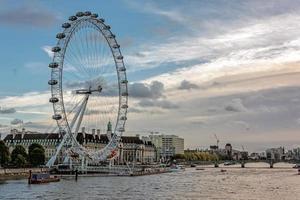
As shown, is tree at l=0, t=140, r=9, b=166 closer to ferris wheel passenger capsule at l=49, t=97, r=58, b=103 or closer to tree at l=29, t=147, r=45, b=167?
tree at l=29, t=147, r=45, b=167

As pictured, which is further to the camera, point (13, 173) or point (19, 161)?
point (19, 161)

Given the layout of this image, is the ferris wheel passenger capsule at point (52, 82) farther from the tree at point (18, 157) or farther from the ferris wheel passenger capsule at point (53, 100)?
the tree at point (18, 157)

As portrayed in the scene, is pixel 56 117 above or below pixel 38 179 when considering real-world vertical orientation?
above

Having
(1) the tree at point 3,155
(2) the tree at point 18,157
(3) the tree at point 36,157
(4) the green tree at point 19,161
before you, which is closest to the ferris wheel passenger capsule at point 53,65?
(1) the tree at point 3,155

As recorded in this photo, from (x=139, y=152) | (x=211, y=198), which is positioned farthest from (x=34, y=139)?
(x=211, y=198)

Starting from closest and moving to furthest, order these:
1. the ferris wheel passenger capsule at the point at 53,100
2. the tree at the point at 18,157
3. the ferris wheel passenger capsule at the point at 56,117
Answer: the ferris wheel passenger capsule at the point at 53,100 → the ferris wheel passenger capsule at the point at 56,117 → the tree at the point at 18,157

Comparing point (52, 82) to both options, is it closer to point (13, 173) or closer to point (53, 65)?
point (53, 65)

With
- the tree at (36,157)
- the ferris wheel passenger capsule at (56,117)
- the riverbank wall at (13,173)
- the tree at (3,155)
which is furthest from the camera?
the tree at (36,157)

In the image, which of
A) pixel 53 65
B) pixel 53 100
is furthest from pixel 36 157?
pixel 53 65

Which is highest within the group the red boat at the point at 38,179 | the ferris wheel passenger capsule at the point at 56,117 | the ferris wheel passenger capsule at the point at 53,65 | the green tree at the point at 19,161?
the ferris wheel passenger capsule at the point at 53,65

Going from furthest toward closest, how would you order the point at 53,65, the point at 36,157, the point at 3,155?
the point at 36,157 → the point at 3,155 → the point at 53,65

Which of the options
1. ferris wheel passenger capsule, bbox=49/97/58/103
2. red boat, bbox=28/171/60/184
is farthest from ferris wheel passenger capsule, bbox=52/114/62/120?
red boat, bbox=28/171/60/184

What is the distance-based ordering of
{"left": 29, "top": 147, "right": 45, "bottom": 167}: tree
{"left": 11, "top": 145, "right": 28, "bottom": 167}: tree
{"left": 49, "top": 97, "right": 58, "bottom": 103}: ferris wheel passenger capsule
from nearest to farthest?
{"left": 49, "top": 97, "right": 58, "bottom": 103}: ferris wheel passenger capsule < {"left": 11, "top": 145, "right": 28, "bottom": 167}: tree < {"left": 29, "top": 147, "right": 45, "bottom": 167}: tree

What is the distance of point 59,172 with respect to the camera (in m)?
94.8
